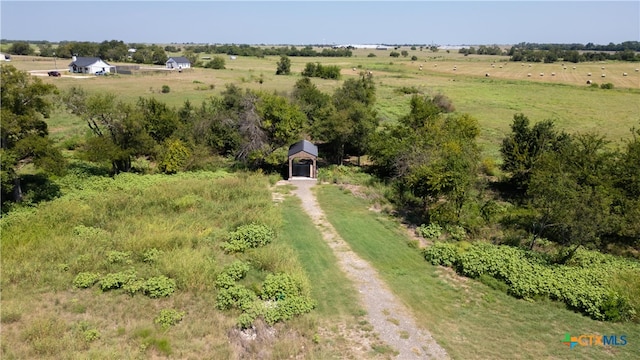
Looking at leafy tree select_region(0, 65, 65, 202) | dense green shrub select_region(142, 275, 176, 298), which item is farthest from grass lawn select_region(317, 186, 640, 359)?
leafy tree select_region(0, 65, 65, 202)

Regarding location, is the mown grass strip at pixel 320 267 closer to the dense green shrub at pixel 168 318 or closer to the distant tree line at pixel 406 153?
the dense green shrub at pixel 168 318

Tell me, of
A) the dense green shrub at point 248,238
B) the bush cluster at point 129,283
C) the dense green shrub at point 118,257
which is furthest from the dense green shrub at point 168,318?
the dense green shrub at point 248,238

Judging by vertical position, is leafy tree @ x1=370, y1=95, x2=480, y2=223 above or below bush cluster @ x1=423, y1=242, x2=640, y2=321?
above

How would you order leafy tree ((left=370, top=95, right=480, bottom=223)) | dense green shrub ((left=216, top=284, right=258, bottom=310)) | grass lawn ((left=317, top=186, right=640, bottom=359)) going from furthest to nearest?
leafy tree ((left=370, top=95, right=480, bottom=223)) < dense green shrub ((left=216, top=284, right=258, bottom=310)) < grass lawn ((left=317, top=186, right=640, bottom=359))

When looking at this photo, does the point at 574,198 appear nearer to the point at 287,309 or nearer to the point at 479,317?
the point at 479,317

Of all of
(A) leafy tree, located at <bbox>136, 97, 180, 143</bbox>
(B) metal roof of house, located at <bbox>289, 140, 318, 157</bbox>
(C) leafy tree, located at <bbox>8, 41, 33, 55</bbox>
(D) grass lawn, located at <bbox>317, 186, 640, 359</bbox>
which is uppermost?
(C) leafy tree, located at <bbox>8, 41, 33, 55</bbox>

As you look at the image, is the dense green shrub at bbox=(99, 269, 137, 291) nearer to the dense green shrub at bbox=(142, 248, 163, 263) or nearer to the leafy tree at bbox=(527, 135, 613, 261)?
the dense green shrub at bbox=(142, 248, 163, 263)

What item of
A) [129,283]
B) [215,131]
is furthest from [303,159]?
[129,283]

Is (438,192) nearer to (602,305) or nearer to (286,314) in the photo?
(602,305)

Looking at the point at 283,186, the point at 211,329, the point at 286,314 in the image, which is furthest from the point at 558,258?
the point at 283,186
